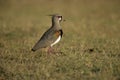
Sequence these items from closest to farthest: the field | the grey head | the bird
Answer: the field
the bird
the grey head

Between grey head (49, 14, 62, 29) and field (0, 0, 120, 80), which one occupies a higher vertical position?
grey head (49, 14, 62, 29)

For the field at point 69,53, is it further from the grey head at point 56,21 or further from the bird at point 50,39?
the grey head at point 56,21

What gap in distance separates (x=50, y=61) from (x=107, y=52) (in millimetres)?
1675

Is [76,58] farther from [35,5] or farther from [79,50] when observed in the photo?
[35,5]

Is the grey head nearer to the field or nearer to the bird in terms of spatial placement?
the bird

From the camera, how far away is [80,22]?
16328 millimetres

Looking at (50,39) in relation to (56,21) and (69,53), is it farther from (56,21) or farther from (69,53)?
(56,21)

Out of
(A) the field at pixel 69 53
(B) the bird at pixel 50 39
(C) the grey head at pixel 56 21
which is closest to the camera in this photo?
(A) the field at pixel 69 53

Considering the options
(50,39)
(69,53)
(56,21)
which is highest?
(56,21)

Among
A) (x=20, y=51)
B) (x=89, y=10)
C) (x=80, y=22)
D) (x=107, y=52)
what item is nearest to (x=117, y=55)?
(x=107, y=52)

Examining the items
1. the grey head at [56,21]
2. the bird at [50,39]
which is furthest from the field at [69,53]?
the grey head at [56,21]

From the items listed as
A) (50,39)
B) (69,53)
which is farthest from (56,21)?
(69,53)

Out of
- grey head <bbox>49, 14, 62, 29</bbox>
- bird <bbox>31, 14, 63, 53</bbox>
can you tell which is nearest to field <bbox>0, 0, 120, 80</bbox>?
bird <bbox>31, 14, 63, 53</bbox>

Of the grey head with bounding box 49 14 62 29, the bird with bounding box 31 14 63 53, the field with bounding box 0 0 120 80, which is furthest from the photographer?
the grey head with bounding box 49 14 62 29
